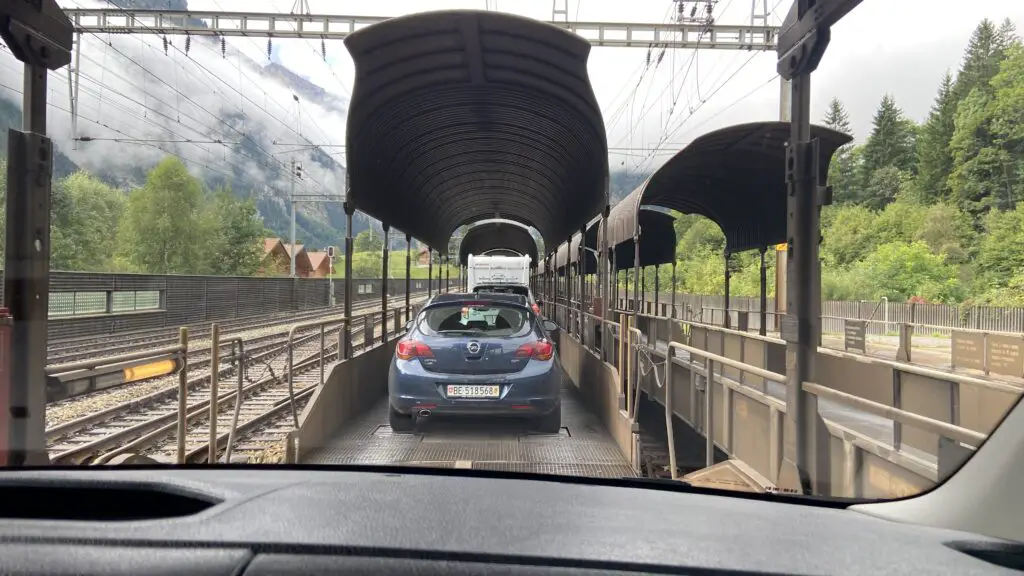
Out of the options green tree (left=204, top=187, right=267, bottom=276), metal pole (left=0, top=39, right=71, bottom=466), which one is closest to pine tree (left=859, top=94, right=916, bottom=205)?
metal pole (left=0, top=39, right=71, bottom=466)

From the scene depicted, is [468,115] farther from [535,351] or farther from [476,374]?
[476,374]

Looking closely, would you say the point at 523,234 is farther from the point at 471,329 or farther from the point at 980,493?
the point at 980,493

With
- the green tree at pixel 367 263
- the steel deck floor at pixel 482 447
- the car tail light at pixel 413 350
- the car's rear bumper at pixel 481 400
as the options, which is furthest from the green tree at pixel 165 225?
the green tree at pixel 367 263

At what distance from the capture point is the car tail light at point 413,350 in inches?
277

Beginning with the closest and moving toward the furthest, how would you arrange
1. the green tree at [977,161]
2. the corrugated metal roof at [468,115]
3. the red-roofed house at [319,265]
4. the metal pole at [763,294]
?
the green tree at [977,161], the corrugated metal roof at [468,115], the metal pole at [763,294], the red-roofed house at [319,265]

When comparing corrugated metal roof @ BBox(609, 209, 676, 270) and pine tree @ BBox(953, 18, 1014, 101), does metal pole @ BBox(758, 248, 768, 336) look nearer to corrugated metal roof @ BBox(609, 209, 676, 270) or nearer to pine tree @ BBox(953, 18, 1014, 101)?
corrugated metal roof @ BBox(609, 209, 676, 270)

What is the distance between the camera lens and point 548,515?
1.86m

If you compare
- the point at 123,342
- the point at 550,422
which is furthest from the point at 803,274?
the point at 123,342

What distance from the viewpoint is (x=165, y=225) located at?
108 feet

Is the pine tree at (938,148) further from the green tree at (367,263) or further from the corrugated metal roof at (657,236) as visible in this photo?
the green tree at (367,263)

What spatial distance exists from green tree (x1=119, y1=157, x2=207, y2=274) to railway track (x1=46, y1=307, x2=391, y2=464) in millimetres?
20690

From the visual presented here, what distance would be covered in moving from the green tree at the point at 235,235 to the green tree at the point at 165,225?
7.21 meters

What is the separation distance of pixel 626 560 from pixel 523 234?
26.5m

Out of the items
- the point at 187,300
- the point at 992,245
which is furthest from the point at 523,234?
the point at 992,245
